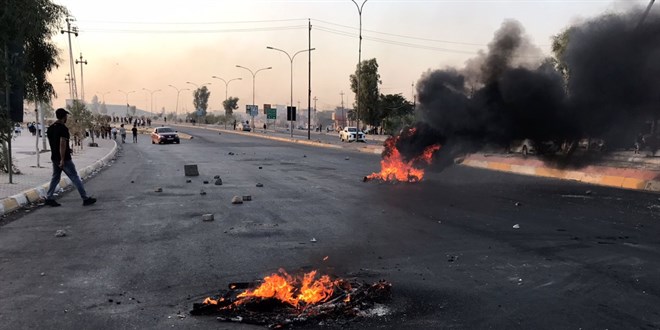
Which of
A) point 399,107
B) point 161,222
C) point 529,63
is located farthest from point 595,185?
point 399,107

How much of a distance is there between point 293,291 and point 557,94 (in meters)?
12.1

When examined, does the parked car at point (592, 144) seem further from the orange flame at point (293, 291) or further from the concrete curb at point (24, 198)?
the concrete curb at point (24, 198)

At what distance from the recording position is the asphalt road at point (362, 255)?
13.3ft

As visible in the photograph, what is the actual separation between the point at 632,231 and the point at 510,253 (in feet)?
8.94

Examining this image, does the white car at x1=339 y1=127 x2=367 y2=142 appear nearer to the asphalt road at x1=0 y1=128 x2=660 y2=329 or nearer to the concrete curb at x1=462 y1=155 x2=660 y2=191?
the concrete curb at x1=462 y1=155 x2=660 y2=191

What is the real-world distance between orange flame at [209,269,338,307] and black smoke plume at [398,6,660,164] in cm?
1024

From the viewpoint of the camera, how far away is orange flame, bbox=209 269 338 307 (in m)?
4.15

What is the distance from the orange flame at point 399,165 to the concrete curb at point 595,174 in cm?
456

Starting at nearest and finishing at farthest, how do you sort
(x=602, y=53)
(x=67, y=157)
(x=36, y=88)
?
(x=67, y=157), (x=36, y=88), (x=602, y=53)

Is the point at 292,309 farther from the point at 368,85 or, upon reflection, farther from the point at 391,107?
the point at 391,107

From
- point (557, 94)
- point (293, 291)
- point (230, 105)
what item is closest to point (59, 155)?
point (293, 291)

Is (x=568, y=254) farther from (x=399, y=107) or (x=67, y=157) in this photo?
(x=399, y=107)

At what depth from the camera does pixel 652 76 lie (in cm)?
1229

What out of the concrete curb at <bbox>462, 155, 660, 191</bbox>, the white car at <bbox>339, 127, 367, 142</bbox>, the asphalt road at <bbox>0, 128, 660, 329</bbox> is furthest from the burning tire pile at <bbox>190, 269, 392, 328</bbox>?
the white car at <bbox>339, 127, 367, 142</bbox>
